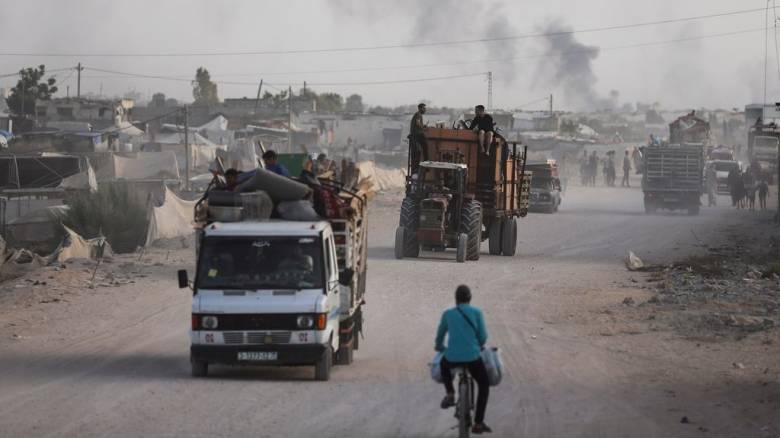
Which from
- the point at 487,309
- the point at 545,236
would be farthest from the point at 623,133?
the point at 487,309

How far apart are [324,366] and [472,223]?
15175mm

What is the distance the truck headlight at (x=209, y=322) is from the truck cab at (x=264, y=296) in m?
0.01

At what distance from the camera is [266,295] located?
541 inches

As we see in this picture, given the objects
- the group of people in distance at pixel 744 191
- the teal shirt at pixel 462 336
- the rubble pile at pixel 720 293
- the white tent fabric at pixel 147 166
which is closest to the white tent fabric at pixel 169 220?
the rubble pile at pixel 720 293

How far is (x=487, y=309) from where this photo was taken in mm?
21609

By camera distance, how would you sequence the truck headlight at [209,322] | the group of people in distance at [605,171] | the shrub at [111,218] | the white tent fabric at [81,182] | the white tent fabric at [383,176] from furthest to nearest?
the group of people in distance at [605,171], the white tent fabric at [383,176], the white tent fabric at [81,182], the shrub at [111,218], the truck headlight at [209,322]

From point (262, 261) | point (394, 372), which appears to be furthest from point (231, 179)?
point (394, 372)

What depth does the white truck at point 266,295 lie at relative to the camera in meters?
13.6

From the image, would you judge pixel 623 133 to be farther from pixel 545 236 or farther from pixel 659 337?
pixel 659 337

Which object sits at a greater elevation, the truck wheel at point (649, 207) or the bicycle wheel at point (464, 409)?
the truck wheel at point (649, 207)

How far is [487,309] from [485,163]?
349 inches

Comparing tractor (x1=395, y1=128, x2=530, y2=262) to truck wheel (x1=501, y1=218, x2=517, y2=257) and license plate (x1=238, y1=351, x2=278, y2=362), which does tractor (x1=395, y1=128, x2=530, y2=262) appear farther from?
license plate (x1=238, y1=351, x2=278, y2=362)

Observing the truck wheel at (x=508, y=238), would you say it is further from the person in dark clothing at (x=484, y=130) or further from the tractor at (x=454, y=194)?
the person in dark clothing at (x=484, y=130)

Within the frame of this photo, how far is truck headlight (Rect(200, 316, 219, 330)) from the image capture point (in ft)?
44.6
